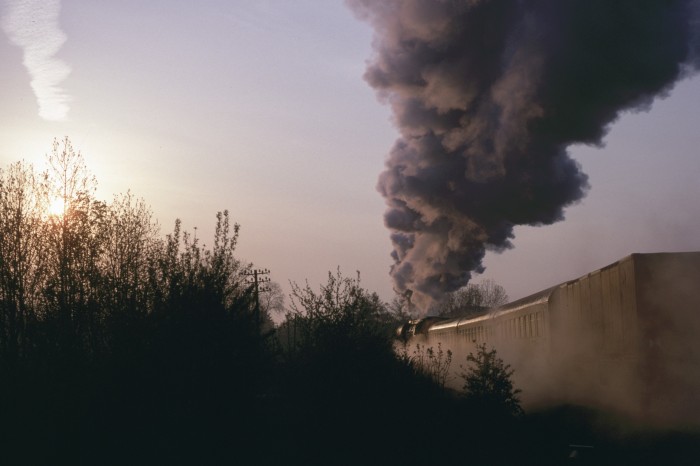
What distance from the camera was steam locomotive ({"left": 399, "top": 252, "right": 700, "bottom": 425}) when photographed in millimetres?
14641

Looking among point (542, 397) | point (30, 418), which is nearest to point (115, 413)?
point (30, 418)

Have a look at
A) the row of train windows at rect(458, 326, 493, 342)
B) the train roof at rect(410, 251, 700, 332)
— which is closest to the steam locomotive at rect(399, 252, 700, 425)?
the train roof at rect(410, 251, 700, 332)

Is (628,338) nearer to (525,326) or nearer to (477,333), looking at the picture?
(525,326)

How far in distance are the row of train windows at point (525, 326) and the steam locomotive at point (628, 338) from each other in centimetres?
9

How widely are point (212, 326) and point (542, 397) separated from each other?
571 inches

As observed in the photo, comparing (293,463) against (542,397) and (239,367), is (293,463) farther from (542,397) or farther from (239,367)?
(542,397)

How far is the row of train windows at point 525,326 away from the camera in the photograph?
22141 millimetres

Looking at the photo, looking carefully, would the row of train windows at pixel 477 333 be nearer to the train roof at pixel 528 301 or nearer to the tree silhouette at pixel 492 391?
the train roof at pixel 528 301

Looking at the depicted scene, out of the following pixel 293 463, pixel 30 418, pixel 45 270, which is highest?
pixel 45 270

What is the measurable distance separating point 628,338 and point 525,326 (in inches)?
360

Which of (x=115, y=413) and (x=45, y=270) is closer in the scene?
(x=115, y=413)

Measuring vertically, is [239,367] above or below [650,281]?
below

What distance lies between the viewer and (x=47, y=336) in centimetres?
1507

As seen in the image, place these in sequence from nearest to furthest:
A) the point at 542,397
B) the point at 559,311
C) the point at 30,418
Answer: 1. the point at 30,418
2. the point at 559,311
3. the point at 542,397
